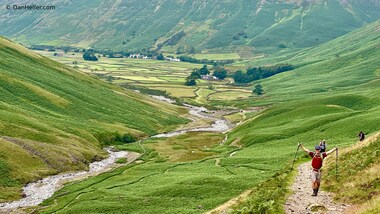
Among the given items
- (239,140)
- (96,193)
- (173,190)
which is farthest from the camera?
(239,140)

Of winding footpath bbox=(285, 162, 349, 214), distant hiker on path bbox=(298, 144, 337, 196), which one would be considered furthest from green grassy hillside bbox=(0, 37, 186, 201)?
distant hiker on path bbox=(298, 144, 337, 196)

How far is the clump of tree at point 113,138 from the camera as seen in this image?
157m

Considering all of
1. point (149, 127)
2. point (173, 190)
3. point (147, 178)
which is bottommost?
point (149, 127)

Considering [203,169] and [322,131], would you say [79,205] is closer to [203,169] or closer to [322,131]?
[203,169]

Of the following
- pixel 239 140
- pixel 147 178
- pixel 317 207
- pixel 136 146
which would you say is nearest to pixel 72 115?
pixel 136 146

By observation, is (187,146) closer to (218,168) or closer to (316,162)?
(218,168)

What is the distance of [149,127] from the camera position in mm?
191375

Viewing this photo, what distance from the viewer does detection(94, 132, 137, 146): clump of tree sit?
15675cm

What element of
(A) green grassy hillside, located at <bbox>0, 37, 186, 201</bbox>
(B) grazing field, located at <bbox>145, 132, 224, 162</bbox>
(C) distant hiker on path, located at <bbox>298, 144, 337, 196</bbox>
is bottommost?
(B) grazing field, located at <bbox>145, 132, 224, 162</bbox>

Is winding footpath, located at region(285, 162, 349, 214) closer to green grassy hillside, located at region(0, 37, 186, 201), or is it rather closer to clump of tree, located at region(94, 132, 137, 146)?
green grassy hillside, located at region(0, 37, 186, 201)

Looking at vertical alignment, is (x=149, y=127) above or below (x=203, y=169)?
below

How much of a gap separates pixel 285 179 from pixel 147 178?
173 feet

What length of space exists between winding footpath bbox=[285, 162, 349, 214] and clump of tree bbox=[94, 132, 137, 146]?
11632 cm

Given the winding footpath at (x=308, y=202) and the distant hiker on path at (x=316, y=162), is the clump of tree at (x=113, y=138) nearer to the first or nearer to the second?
the winding footpath at (x=308, y=202)
